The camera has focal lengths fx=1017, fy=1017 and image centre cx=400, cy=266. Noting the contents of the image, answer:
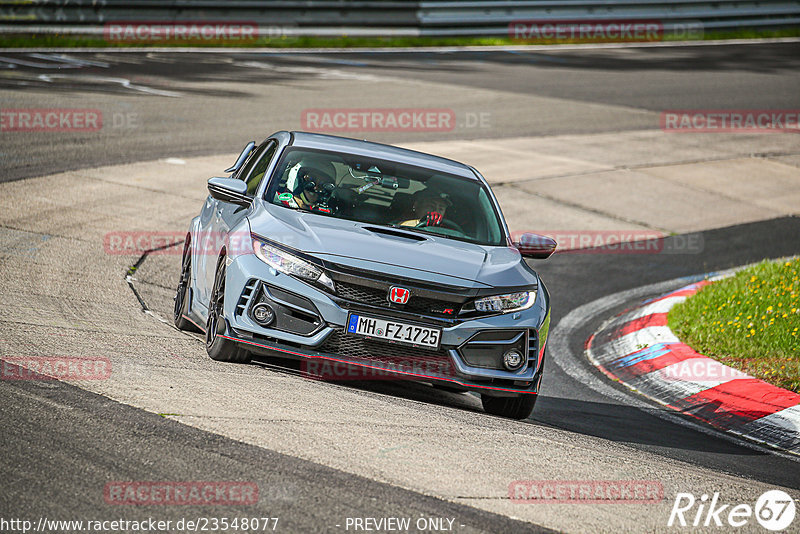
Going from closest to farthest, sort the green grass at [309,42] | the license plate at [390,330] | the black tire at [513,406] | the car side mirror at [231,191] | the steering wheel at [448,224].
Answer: the license plate at [390,330] < the black tire at [513,406] < the car side mirror at [231,191] < the steering wheel at [448,224] < the green grass at [309,42]

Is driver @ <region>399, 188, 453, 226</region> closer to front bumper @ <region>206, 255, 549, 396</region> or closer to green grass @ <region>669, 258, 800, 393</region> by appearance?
front bumper @ <region>206, 255, 549, 396</region>

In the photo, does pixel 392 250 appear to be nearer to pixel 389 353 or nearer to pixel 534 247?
pixel 389 353

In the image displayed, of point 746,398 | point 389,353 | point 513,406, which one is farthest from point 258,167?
point 746,398

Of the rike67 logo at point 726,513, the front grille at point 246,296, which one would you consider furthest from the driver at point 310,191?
the rike67 logo at point 726,513

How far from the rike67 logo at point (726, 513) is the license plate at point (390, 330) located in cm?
180

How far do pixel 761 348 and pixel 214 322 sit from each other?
470cm

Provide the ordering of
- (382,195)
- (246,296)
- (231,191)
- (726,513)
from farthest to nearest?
(382,195)
(231,191)
(246,296)
(726,513)

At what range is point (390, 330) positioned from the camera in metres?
6.06

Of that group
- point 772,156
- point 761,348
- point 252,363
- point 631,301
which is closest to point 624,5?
point 772,156

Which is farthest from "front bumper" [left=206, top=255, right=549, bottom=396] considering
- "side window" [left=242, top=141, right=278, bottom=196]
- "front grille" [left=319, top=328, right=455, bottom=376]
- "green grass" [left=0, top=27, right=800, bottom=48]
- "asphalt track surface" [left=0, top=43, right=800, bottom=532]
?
"green grass" [left=0, top=27, right=800, bottom=48]

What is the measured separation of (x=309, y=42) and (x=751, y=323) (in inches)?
839

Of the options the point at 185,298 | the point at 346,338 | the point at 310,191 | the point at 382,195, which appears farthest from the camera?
the point at 185,298

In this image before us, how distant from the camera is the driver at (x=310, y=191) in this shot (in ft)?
23.0

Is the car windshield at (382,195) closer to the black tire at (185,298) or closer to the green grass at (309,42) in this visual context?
the black tire at (185,298)
